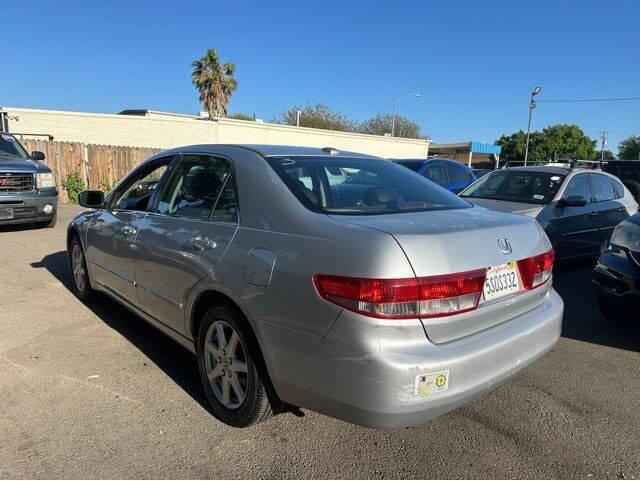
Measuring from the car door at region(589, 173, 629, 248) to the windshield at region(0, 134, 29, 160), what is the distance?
1042 cm

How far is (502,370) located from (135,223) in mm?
2820

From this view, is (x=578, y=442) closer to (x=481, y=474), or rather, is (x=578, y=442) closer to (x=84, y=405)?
(x=481, y=474)

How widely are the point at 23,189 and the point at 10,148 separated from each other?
136 centimetres

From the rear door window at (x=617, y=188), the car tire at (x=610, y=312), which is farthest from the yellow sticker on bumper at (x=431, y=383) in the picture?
the rear door window at (x=617, y=188)

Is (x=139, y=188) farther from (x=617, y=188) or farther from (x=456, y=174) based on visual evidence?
(x=456, y=174)

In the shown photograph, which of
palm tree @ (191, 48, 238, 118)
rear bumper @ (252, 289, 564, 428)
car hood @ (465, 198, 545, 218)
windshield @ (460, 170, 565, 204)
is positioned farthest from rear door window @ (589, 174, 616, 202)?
palm tree @ (191, 48, 238, 118)

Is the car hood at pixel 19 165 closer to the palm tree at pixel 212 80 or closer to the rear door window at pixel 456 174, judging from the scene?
the rear door window at pixel 456 174

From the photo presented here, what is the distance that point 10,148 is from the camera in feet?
32.2

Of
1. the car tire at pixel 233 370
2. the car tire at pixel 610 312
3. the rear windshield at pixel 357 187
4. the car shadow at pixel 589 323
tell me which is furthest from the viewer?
the car tire at pixel 610 312

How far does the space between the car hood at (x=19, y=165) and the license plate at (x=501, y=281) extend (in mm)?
9210

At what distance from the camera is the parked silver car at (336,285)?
2.15 metres

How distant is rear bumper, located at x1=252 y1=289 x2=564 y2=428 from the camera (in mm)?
2125

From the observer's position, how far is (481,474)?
2.48 m

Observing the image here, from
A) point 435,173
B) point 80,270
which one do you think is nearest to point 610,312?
point 80,270
